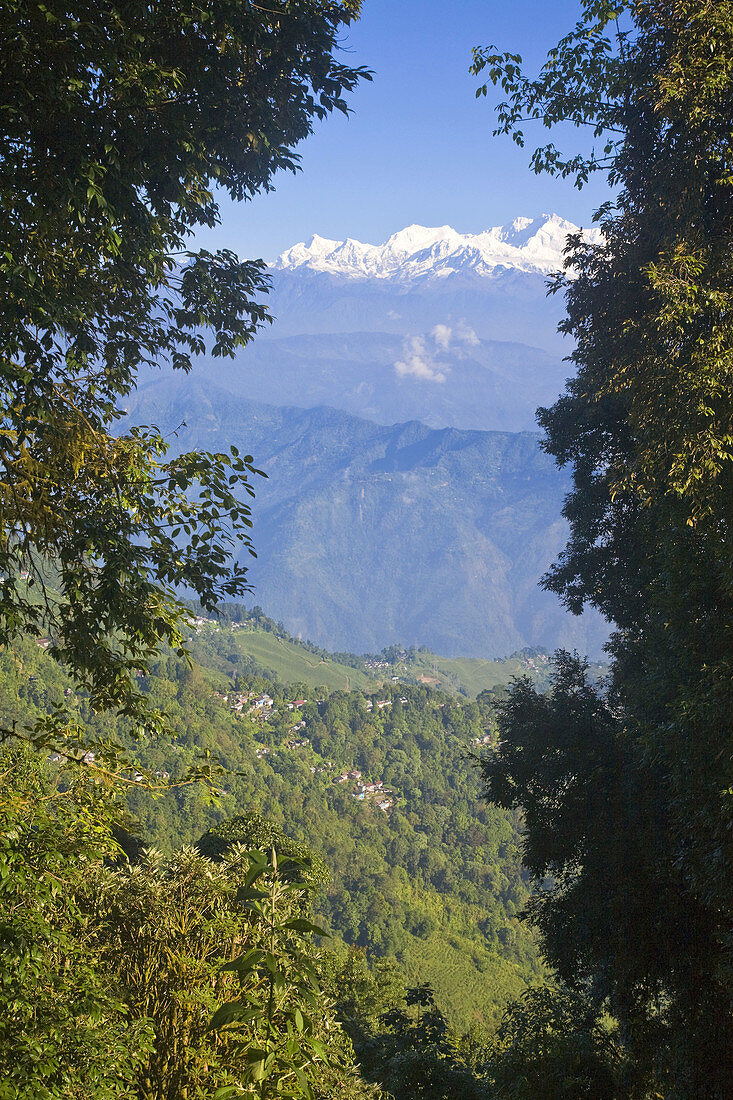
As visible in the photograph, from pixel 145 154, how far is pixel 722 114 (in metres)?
4.89

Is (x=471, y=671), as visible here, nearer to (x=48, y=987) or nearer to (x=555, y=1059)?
(x=555, y=1059)

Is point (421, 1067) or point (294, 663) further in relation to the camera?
point (294, 663)

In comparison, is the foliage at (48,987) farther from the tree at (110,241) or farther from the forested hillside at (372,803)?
the forested hillside at (372,803)

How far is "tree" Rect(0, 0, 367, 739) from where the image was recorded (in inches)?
133

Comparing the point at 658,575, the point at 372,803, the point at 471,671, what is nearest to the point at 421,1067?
the point at 658,575

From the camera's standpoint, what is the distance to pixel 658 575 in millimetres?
7684

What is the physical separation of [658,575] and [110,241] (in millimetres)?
6357

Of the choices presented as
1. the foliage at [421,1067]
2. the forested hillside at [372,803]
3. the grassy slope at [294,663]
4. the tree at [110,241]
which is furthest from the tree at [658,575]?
the grassy slope at [294,663]

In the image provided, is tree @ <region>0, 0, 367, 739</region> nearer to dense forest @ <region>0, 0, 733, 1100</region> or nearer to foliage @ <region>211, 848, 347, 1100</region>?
dense forest @ <region>0, 0, 733, 1100</region>

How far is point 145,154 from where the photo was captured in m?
4.03

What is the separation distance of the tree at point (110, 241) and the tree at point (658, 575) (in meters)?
2.70

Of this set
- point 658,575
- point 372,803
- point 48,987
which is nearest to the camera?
point 48,987

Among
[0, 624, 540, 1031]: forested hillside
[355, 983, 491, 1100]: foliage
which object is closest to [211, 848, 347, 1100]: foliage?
[355, 983, 491, 1100]: foliage

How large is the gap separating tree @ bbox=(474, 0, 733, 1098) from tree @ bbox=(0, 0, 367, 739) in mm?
2696
